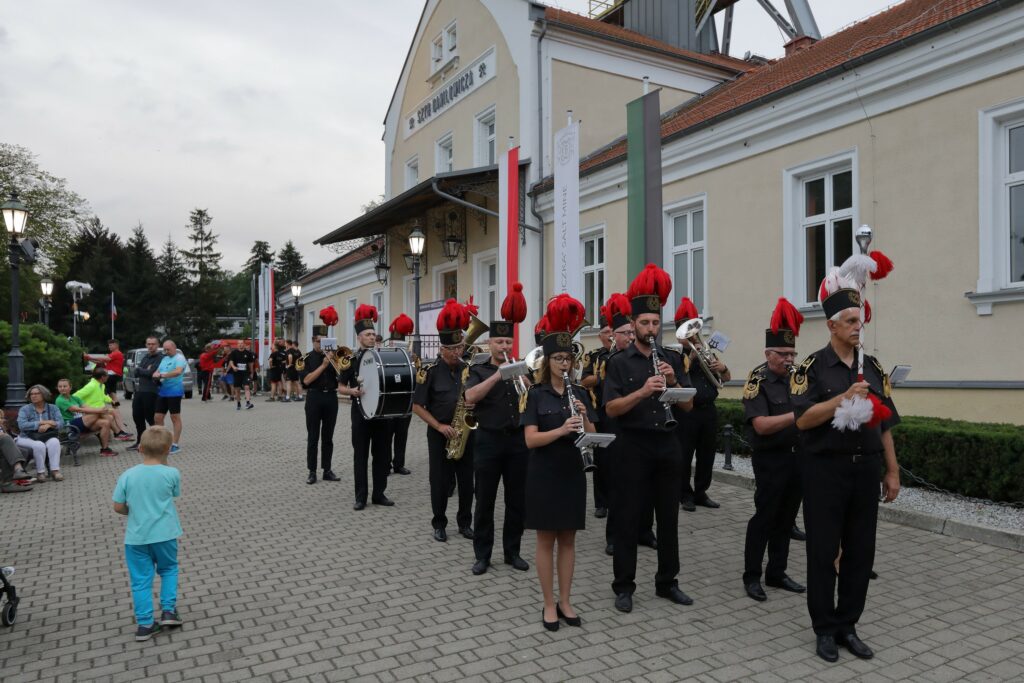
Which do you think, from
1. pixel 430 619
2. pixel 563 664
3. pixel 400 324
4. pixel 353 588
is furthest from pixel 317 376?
pixel 563 664

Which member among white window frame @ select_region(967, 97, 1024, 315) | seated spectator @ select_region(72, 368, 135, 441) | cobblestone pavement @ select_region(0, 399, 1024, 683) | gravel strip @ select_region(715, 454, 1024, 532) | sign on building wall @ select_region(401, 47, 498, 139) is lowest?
cobblestone pavement @ select_region(0, 399, 1024, 683)

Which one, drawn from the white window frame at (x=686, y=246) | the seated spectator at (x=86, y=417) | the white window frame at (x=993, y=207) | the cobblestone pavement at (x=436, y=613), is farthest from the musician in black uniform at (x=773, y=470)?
the seated spectator at (x=86, y=417)

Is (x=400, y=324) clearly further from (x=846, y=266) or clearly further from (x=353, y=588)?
(x=846, y=266)

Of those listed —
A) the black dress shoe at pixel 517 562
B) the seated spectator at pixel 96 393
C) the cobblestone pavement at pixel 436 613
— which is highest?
the seated spectator at pixel 96 393

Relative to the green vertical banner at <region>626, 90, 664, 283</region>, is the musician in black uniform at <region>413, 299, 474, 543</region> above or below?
below

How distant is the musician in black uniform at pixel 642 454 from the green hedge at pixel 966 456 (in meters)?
3.55

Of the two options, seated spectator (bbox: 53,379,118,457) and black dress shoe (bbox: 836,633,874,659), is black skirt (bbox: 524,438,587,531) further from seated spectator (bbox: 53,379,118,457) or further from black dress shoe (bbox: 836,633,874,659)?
seated spectator (bbox: 53,379,118,457)

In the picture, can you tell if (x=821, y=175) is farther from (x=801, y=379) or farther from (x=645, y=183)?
(x=801, y=379)

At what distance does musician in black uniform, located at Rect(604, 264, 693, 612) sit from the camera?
4.89 m

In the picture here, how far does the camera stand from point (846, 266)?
4.17m

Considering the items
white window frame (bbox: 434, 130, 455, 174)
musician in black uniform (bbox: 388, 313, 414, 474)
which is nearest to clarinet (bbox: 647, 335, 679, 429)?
musician in black uniform (bbox: 388, 313, 414, 474)

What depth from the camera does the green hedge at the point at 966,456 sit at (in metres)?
6.57

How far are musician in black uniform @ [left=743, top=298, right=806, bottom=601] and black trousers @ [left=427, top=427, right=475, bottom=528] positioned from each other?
2.54m

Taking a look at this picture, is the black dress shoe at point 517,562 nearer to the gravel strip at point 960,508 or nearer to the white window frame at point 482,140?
the gravel strip at point 960,508
